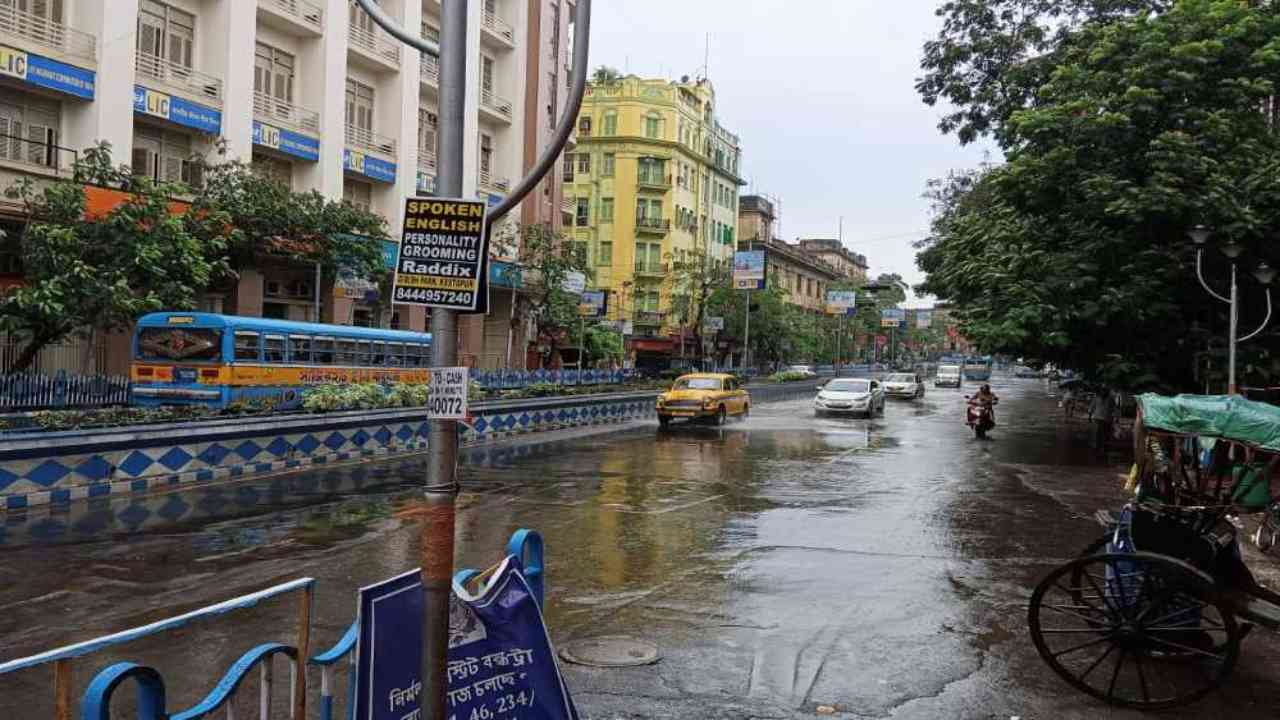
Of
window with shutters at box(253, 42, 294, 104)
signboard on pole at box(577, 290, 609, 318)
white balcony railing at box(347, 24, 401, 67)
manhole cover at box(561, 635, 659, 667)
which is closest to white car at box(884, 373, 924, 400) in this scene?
signboard on pole at box(577, 290, 609, 318)

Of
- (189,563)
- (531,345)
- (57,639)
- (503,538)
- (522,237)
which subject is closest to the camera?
(57,639)

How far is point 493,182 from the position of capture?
44906mm

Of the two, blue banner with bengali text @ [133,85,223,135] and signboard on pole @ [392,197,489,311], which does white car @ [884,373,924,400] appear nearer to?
blue banner with bengali text @ [133,85,223,135]

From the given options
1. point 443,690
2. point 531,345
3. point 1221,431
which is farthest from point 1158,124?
point 531,345

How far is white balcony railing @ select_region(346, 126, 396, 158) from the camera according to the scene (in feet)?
116

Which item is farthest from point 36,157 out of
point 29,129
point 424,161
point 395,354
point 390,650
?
point 390,650

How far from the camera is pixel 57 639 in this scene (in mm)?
7094

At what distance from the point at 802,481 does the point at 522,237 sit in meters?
27.8

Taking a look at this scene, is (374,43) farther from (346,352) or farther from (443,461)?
(443,461)

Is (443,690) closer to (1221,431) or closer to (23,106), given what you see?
(1221,431)

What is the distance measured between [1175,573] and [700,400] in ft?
77.9

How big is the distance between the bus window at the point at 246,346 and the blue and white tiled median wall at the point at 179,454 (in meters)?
5.92

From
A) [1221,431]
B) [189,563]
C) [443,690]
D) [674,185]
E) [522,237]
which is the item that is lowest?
[189,563]

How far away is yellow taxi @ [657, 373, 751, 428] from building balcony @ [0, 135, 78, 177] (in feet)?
56.6
